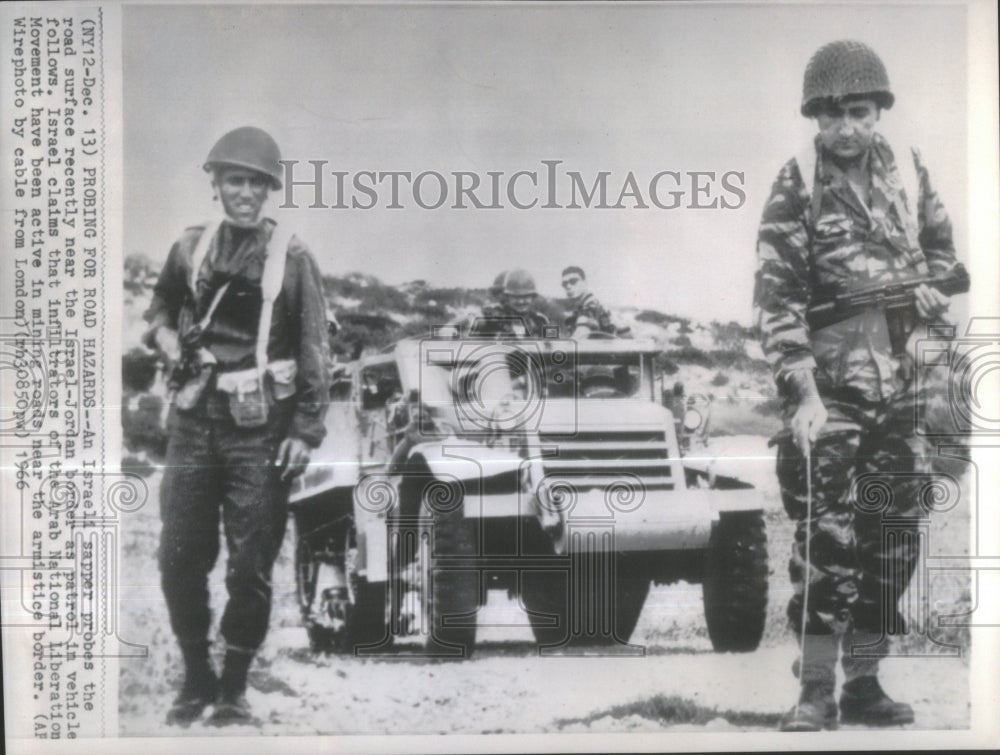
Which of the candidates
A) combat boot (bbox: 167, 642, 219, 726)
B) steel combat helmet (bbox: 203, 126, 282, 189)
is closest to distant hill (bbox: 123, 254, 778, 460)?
steel combat helmet (bbox: 203, 126, 282, 189)

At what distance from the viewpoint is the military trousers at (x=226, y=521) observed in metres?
3.07

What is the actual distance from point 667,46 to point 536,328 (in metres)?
0.98

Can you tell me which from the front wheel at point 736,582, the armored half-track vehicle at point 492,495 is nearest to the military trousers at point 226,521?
the armored half-track vehicle at point 492,495

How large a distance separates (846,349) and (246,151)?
198cm

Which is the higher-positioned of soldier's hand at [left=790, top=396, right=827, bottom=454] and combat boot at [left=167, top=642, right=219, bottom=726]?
soldier's hand at [left=790, top=396, right=827, bottom=454]

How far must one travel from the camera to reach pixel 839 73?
3107 millimetres

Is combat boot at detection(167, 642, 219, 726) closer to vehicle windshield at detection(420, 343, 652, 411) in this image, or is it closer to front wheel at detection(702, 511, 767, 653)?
vehicle windshield at detection(420, 343, 652, 411)

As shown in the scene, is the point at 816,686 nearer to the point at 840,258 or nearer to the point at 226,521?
the point at 840,258

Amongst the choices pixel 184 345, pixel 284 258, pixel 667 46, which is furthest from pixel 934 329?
pixel 184 345

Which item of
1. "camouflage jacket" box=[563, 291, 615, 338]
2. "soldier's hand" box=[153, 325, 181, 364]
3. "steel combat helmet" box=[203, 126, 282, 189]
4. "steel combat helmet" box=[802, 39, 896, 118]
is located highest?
"steel combat helmet" box=[802, 39, 896, 118]

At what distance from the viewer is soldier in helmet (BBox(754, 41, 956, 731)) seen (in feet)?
10.2

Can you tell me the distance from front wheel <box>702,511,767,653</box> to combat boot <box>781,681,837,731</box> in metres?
0.24

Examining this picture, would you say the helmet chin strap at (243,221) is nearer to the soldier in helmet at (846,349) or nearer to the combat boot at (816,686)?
the soldier in helmet at (846,349)

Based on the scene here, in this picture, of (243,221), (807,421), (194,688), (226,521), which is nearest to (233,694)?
(194,688)
